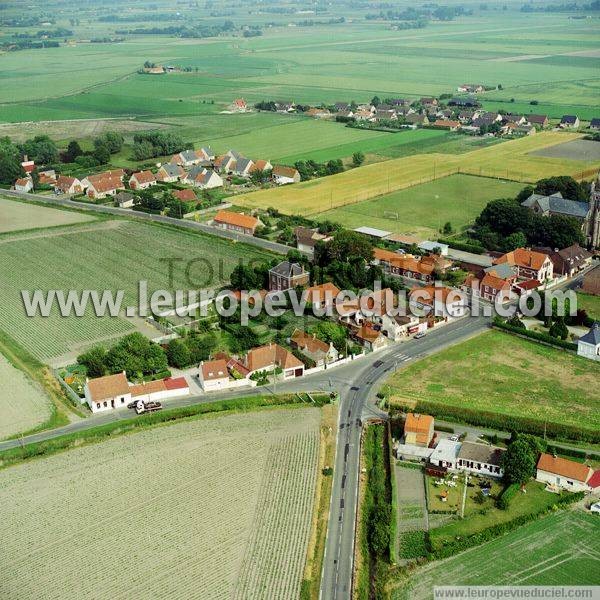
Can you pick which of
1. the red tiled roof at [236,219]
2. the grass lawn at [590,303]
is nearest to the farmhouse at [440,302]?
the grass lawn at [590,303]

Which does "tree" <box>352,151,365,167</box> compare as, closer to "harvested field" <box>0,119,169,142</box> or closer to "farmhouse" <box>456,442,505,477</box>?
"harvested field" <box>0,119,169,142</box>

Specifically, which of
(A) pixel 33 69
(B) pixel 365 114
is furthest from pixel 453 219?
(A) pixel 33 69

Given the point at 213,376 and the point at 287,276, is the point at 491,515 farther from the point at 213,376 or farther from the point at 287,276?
the point at 287,276

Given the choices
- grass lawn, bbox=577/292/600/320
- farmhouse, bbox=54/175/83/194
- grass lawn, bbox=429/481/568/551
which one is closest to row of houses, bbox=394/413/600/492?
grass lawn, bbox=429/481/568/551

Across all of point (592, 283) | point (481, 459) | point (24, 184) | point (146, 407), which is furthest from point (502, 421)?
point (24, 184)

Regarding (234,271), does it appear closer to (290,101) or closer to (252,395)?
(252,395)

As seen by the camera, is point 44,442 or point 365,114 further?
point 365,114
